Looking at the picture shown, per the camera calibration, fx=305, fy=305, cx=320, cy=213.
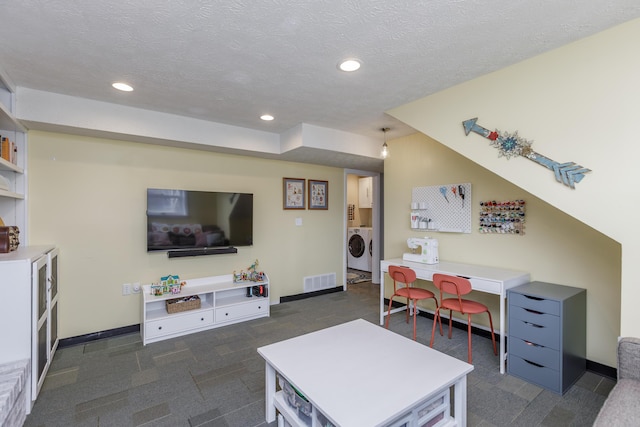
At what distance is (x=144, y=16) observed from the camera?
64.5 inches

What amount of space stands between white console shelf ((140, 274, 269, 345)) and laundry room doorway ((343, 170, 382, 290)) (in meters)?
2.04

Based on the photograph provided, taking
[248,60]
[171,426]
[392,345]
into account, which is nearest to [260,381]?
[171,426]

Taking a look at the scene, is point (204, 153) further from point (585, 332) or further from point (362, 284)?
point (585, 332)

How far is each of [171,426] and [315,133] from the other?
3.02 metres

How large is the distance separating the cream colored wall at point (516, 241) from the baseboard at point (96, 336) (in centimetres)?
330

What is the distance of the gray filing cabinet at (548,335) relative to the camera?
7.41 feet

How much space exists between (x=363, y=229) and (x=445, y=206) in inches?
132

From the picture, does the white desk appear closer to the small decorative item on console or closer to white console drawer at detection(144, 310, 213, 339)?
white console drawer at detection(144, 310, 213, 339)

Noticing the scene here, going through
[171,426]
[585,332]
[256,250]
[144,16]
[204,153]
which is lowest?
[171,426]

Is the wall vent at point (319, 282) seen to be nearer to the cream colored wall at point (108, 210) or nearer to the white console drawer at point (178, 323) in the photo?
the cream colored wall at point (108, 210)

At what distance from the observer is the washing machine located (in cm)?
682

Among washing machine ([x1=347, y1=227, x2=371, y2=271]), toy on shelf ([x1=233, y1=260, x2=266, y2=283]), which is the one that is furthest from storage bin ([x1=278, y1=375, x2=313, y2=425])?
washing machine ([x1=347, y1=227, x2=371, y2=271])

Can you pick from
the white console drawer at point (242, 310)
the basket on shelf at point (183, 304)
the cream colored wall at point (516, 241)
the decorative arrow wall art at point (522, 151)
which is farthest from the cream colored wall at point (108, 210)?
the decorative arrow wall art at point (522, 151)

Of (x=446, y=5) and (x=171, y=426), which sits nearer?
(x=446, y=5)
